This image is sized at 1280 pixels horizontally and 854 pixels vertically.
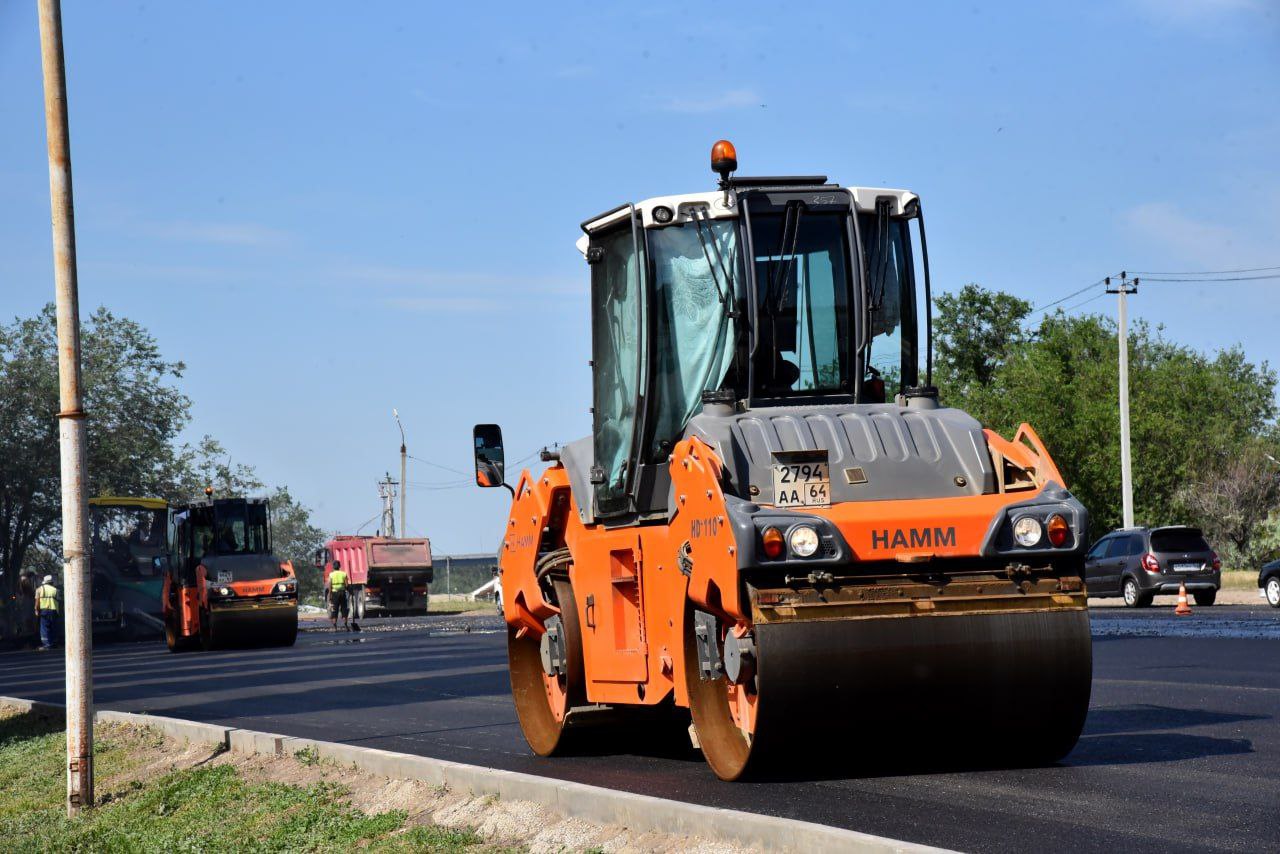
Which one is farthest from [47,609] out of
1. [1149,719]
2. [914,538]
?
[914,538]

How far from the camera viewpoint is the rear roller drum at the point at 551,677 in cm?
1031

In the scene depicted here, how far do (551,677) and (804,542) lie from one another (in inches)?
142

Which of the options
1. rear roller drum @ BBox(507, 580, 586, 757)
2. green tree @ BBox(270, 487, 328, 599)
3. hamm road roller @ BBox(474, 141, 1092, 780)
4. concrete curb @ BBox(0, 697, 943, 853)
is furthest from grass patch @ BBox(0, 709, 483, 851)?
green tree @ BBox(270, 487, 328, 599)

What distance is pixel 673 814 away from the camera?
7215mm

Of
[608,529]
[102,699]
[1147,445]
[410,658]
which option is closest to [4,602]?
[410,658]

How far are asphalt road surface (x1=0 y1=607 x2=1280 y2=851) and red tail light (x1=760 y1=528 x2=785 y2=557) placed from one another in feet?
3.21

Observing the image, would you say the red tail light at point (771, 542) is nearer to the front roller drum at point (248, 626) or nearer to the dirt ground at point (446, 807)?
the dirt ground at point (446, 807)

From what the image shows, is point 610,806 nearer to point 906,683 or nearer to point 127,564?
point 906,683

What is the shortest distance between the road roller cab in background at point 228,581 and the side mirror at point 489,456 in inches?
877

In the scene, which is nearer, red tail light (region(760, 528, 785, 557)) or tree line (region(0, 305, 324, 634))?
red tail light (region(760, 528, 785, 557))

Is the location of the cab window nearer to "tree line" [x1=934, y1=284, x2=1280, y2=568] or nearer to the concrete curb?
the concrete curb

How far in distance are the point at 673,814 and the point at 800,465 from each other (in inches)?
73.5

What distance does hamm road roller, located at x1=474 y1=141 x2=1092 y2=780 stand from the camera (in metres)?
7.76

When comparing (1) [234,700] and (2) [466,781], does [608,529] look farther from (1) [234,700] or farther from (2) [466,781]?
(1) [234,700]
